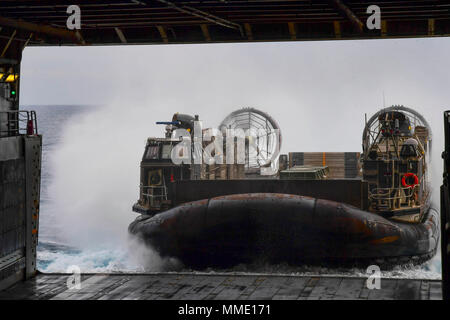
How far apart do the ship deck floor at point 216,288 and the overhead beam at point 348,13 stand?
16.3ft

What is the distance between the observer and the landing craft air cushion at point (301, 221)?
15.4 meters

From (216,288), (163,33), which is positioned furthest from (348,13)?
(216,288)

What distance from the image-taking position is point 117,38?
521 inches

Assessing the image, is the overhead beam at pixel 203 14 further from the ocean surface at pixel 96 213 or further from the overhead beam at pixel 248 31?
the ocean surface at pixel 96 213

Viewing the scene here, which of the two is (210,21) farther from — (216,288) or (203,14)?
(216,288)

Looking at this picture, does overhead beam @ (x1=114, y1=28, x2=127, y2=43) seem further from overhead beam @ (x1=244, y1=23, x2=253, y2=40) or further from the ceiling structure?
overhead beam @ (x1=244, y1=23, x2=253, y2=40)

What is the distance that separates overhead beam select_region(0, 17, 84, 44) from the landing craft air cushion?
623cm

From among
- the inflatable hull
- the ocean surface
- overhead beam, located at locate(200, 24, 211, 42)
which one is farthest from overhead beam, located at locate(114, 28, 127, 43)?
the ocean surface

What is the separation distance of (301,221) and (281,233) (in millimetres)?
656

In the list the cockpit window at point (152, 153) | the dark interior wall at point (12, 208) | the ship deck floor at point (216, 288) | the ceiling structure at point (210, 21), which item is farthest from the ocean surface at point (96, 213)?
the dark interior wall at point (12, 208)

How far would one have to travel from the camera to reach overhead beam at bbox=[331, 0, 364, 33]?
9.90 metres
